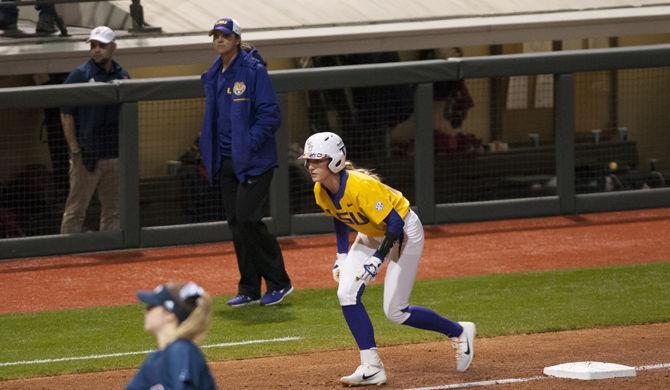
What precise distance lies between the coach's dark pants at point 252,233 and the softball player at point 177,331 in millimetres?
4748

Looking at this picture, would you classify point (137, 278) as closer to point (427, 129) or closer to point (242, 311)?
point (242, 311)

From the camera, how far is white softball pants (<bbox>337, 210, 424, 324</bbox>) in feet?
24.0

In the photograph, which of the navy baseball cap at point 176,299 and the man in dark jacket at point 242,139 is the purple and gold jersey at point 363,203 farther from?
the navy baseball cap at point 176,299

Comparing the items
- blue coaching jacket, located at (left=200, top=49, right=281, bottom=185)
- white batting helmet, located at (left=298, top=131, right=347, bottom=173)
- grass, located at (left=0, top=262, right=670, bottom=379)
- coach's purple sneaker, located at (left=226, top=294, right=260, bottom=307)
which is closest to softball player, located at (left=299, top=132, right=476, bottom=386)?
white batting helmet, located at (left=298, top=131, right=347, bottom=173)

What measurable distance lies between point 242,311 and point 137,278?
1.67 m

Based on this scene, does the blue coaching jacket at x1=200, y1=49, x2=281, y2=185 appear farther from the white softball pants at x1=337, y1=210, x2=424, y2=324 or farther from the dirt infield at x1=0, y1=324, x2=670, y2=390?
the white softball pants at x1=337, y1=210, x2=424, y2=324

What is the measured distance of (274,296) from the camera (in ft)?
31.9

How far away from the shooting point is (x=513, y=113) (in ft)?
44.4

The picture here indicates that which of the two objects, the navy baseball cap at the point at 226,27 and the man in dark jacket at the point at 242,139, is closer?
the navy baseball cap at the point at 226,27

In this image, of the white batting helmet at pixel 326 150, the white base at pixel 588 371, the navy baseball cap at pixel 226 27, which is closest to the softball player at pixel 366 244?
the white batting helmet at pixel 326 150

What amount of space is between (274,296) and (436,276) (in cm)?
176

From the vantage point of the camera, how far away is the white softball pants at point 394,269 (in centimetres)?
731

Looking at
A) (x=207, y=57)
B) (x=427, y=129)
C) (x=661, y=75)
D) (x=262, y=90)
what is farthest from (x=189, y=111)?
(x=661, y=75)

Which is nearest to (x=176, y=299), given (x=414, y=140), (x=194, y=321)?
(x=194, y=321)
